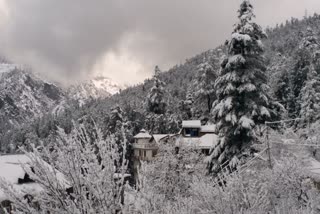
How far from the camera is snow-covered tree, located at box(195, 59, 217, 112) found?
2119 inches

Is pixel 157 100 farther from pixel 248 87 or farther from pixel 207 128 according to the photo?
pixel 248 87

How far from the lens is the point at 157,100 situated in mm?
60469

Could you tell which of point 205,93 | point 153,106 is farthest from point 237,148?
point 153,106

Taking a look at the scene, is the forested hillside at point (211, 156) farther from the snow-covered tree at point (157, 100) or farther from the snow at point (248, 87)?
the snow-covered tree at point (157, 100)

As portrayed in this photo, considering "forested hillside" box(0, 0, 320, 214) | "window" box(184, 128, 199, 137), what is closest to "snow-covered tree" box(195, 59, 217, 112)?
"forested hillside" box(0, 0, 320, 214)

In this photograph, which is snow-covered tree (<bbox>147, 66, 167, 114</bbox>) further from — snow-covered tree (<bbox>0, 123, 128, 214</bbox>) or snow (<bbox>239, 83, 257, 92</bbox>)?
snow-covered tree (<bbox>0, 123, 128, 214</bbox>)

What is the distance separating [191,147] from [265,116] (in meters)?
13.7

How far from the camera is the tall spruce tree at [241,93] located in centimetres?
2014

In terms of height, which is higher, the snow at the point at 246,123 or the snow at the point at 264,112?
Result: the snow at the point at 264,112

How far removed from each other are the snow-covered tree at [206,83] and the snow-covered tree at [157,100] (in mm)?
7576

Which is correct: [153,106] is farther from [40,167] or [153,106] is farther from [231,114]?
[40,167]

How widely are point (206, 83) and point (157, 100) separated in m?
9.98

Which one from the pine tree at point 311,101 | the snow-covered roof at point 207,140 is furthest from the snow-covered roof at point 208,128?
the pine tree at point 311,101

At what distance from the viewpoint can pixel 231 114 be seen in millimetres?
20469
